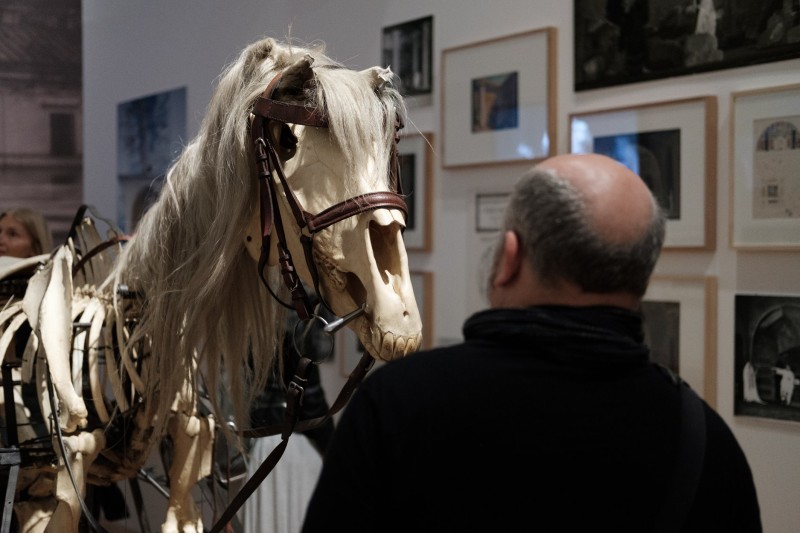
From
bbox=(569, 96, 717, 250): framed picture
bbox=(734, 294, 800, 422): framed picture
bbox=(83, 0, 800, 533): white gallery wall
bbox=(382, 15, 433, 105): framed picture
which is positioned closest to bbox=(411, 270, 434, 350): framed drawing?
bbox=(83, 0, 800, 533): white gallery wall

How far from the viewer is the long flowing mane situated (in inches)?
59.6

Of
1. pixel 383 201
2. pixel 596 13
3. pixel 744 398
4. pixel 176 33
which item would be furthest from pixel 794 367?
pixel 176 33

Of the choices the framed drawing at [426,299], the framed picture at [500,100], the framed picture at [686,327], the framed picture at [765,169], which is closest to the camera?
the framed picture at [765,169]

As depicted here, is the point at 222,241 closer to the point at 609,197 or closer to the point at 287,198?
the point at 287,198

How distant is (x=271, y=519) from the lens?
2.69 meters

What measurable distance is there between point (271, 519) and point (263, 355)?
121 cm

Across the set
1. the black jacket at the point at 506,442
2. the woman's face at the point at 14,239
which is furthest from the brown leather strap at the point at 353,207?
the woman's face at the point at 14,239

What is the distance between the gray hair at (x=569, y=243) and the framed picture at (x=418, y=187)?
6.86 ft

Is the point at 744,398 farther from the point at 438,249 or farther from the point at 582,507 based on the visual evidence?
the point at 582,507

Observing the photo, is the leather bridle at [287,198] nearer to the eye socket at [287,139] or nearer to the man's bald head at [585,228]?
the eye socket at [287,139]

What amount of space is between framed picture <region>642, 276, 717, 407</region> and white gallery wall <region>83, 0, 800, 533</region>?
0.02m

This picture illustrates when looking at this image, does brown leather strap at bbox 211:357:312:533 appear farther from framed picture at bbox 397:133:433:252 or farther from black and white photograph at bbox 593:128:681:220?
framed picture at bbox 397:133:433:252

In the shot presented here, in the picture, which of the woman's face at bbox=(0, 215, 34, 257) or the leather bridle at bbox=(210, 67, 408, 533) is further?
the woman's face at bbox=(0, 215, 34, 257)

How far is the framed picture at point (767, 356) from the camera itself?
219 cm
